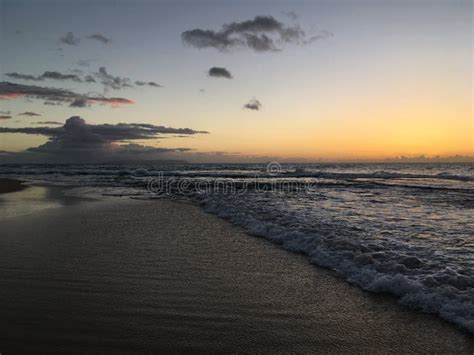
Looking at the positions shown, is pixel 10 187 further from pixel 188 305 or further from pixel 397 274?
pixel 397 274

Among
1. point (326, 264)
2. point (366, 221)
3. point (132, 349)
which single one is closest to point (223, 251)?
point (326, 264)

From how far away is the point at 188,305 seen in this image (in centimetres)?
480

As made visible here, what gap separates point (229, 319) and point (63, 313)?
2.00 metres

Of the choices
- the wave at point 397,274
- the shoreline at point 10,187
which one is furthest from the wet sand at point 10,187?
the wave at point 397,274

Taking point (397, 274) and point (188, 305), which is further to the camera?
point (397, 274)

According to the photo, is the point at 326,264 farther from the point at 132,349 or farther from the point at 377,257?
the point at 132,349

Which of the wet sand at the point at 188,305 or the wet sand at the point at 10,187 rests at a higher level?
the wet sand at the point at 188,305

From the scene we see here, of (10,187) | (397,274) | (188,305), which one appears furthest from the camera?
(10,187)

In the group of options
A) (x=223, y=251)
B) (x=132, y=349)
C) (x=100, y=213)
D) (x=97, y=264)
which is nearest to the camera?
(x=132, y=349)

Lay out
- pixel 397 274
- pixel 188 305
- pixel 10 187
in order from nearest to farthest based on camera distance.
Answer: pixel 188 305
pixel 397 274
pixel 10 187

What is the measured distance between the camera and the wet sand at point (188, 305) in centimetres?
385

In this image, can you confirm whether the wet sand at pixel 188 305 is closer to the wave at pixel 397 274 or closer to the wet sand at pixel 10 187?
the wave at pixel 397 274

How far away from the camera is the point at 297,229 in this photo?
9695mm

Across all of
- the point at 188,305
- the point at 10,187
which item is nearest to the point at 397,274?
the point at 188,305
